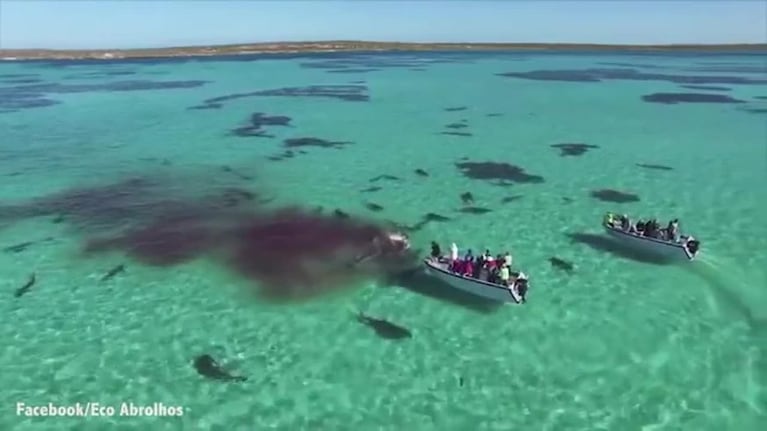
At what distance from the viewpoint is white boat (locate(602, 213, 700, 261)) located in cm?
3083

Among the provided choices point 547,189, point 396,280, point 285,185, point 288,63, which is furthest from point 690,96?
point 288,63

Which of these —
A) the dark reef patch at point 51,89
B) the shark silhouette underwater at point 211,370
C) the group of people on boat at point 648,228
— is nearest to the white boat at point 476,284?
the group of people on boat at point 648,228

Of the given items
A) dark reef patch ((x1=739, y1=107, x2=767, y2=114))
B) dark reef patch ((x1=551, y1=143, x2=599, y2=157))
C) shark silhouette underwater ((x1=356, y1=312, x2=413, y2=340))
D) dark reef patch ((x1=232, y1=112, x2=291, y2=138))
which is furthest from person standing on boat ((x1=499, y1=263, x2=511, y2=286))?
dark reef patch ((x1=739, y1=107, x2=767, y2=114))

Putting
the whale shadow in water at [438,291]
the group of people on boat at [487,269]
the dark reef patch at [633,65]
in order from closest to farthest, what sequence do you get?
the group of people on boat at [487,269] → the whale shadow in water at [438,291] → the dark reef patch at [633,65]

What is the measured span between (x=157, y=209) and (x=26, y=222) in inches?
303

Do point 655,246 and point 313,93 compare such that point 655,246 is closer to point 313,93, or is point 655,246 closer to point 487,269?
point 487,269

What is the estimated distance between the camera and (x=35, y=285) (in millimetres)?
29016

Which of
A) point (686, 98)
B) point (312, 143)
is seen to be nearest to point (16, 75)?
point (312, 143)

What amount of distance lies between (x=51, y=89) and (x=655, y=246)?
11702 centimetres

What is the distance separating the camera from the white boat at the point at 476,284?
26344mm

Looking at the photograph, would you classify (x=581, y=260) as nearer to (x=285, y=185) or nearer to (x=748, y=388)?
(x=748, y=388)

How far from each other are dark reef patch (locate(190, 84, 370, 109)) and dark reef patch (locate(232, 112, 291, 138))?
15.4 metres

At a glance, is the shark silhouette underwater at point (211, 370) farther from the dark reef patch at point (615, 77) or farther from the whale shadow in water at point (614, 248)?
the dark reef patch at point (615, 77)

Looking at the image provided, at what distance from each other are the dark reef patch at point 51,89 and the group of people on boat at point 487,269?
85539 millimetres
